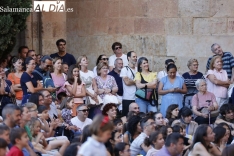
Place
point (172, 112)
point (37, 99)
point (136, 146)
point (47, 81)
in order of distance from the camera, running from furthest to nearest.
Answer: point (47, 81)
point (172, 112)
point (37, 99)
point (136, 146)

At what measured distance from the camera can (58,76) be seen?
48.7ft

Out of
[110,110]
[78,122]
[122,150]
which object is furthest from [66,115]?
[122,150]

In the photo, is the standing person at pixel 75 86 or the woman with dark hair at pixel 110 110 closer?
the woman with dark hair at pixel 110 110

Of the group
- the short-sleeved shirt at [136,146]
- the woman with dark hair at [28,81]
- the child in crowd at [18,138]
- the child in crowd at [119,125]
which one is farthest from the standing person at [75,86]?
the child in crowd at [18,138]

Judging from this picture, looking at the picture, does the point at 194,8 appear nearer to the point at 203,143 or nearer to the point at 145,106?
the point at 145,106

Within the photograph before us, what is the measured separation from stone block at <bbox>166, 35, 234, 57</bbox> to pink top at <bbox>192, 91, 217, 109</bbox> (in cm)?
188

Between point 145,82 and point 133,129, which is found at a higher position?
point 145,82

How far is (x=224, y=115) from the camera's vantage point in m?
14.4

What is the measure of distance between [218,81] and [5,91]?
413 centimetres

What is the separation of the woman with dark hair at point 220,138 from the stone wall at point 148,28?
4879 millimetres

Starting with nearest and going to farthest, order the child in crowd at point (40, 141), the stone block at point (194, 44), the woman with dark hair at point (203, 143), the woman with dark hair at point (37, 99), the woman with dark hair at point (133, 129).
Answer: the woman with dark hair at point (203, 143), the child in crowd at point (40, 141), the woman with dark hair at point (133, 129), the woman with dark hair at point (37, 99), the stone block at point (194, 44)

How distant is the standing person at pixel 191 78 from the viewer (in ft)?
51.6

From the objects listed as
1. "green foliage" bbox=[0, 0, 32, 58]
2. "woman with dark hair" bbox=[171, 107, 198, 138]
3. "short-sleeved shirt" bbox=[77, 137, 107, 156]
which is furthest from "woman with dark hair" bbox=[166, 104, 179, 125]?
"short-sleeved shirt" bbox=[77, 137, 107, 156]

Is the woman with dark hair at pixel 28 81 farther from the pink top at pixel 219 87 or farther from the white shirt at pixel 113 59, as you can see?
the pink top at pixel 219 87
